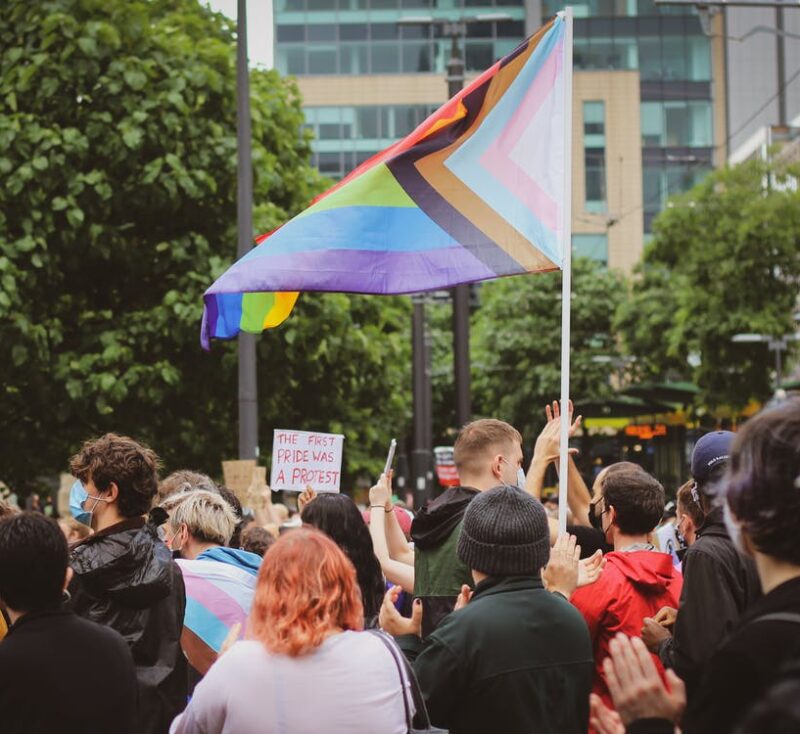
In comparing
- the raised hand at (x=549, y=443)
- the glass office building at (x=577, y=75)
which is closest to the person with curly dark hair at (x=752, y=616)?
the raised hand at (x=549, y=443)

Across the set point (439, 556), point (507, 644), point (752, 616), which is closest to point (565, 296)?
point (439, 556)

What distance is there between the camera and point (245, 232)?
1636 centimetres

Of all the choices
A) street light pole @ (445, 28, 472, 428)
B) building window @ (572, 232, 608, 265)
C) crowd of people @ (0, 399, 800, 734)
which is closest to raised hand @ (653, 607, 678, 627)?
crowd of people @ (0, 399, 800, 734)

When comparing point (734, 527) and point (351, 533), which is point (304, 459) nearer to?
point (351, 533)

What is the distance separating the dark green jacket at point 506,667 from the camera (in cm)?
423

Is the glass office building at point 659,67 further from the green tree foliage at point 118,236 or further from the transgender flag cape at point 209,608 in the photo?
the transgender flag cape at point 209,608

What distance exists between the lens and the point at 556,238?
7328 millimetres

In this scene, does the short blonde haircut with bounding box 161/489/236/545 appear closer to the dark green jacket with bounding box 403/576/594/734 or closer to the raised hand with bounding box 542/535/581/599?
the raised hand with bounding box 542/535/581/599

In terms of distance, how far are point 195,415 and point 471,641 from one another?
1457 centimetres

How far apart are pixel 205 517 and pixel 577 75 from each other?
2785 inches

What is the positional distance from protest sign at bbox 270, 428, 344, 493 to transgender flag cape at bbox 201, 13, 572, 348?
149cm

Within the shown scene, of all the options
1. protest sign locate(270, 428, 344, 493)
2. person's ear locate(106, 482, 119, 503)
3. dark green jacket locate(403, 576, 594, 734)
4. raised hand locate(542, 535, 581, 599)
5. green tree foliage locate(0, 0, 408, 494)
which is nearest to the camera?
dark green jacket locate(403, 576, 594, 734)

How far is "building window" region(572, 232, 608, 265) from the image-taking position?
2908 inches

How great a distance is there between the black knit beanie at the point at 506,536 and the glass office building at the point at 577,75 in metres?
70.3
